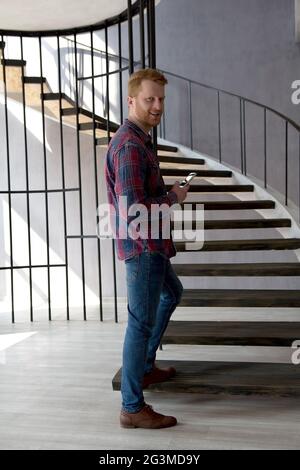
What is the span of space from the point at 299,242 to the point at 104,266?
3.28 meters

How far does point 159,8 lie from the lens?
8172 millimetres

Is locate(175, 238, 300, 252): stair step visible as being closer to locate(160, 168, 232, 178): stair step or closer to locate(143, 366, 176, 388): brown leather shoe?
locate(160, 168, 232, 178): stair step

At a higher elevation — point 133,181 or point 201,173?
point 201,173

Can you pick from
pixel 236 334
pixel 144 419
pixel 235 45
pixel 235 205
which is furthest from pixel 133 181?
pixel 235 45

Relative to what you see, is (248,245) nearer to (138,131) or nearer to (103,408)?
(103,408)

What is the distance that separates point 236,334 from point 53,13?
11.1 ft

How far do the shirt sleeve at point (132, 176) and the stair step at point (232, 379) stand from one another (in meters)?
1.07

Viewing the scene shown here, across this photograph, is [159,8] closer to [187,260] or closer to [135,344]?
[187,260]

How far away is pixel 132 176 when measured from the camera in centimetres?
239

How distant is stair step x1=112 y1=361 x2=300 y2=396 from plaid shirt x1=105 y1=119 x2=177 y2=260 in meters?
0.80

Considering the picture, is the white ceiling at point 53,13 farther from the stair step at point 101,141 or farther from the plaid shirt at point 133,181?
the plaid shirt at point 133,181

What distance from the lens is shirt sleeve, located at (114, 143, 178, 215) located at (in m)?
2.39

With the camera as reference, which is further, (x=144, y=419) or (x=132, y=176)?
(x=144, y=419)
